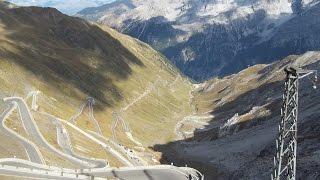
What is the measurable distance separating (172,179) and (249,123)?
254 feet

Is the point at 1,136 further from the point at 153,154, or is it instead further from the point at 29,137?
the point at 153,154

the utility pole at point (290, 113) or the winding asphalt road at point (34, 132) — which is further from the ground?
the winding asphalt road at point (34, 132)

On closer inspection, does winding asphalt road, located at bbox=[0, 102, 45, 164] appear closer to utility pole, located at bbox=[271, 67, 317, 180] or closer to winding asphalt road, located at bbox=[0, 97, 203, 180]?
winding asphalt road, located at bbox=[0, 97, 203, 180]

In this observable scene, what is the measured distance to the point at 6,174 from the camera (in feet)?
287

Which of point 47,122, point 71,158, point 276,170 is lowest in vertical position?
point 276,170

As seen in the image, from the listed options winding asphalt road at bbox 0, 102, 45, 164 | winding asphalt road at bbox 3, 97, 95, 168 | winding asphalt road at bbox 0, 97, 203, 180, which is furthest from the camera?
winding asphalt road at bbox 3, 97, 95, 168

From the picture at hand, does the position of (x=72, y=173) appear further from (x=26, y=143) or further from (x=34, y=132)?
(x=34, y=132)

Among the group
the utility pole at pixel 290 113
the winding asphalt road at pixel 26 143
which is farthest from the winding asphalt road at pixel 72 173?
the utility pole at pixel 290 113

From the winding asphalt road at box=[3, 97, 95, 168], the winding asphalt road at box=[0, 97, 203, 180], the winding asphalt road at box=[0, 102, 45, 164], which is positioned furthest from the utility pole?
the winding asphalt road at box=[3, 97, 95, 168]

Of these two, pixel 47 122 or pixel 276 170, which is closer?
pixel 276 170

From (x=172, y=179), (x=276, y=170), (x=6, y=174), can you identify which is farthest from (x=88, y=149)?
(x=276, y=170)

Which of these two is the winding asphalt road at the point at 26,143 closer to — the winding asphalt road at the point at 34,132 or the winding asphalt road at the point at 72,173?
the winding asphalt road at the point at 72,173

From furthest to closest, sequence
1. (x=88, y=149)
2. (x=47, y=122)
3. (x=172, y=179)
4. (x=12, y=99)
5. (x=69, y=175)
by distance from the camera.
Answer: (x=12, y=99) < (x=47, y=122) < (x=88, y=149) < (x=172, y=179) < (x=69, y=175)

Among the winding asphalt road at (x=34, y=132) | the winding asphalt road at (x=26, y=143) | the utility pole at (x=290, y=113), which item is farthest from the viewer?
the winding asphalt road at (x=34, y=132)
